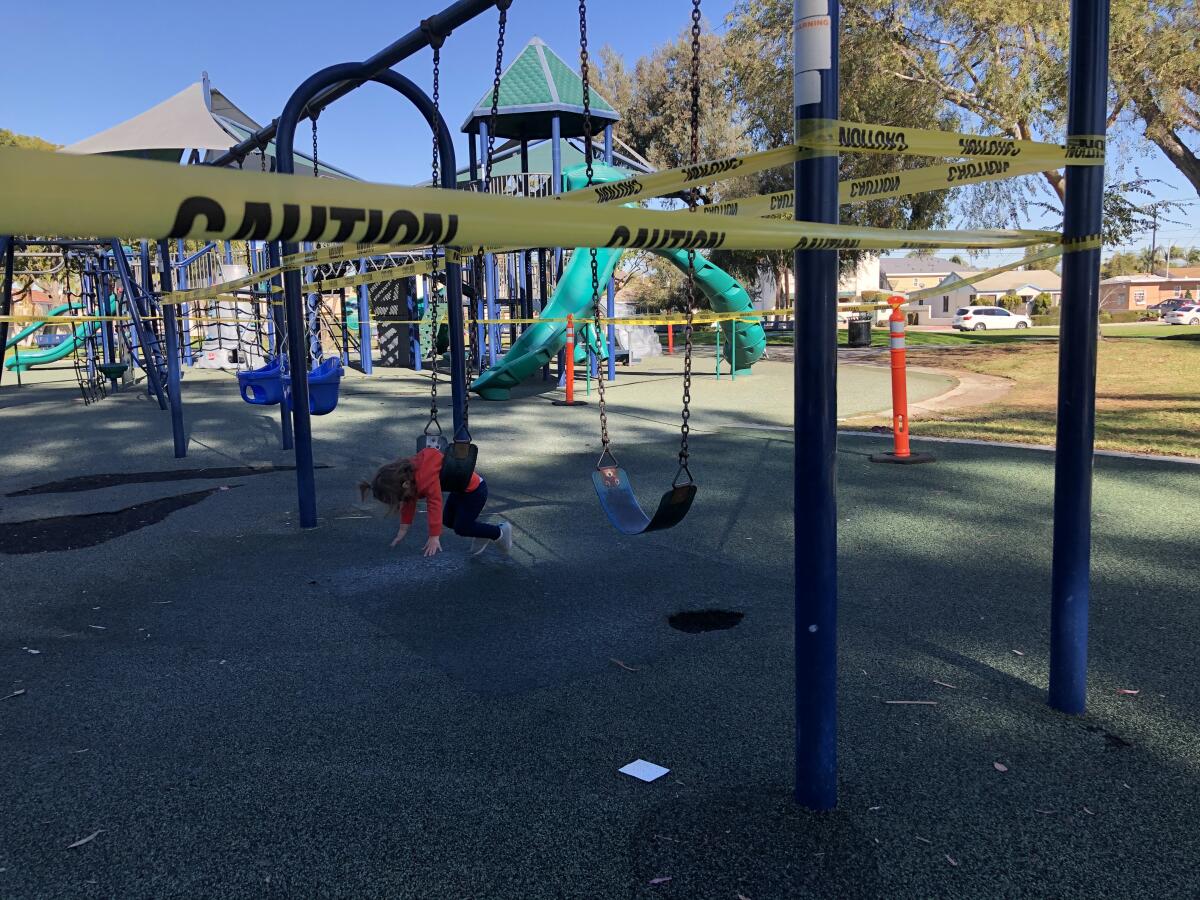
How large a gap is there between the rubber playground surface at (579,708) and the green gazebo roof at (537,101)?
13.8 meters

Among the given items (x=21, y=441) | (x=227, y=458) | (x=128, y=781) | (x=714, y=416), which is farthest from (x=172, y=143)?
(x=128, y=781)

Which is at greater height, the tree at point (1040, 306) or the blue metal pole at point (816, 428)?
the tree at point (1040, 306)

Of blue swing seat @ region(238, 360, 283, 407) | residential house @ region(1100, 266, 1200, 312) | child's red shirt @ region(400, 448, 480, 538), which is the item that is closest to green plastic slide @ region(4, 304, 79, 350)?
blue swing seat @ region(238, 360, 283, 407)

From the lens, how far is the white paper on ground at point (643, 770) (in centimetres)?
272

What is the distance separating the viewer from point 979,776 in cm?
268

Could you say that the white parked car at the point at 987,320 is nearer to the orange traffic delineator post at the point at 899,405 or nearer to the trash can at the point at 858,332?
the trash can at the point at 858,332

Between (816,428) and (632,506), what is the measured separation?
→ 189cm

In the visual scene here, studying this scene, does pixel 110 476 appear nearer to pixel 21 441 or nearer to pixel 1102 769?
pixel 21 441

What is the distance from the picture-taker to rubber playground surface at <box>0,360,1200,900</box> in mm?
2309

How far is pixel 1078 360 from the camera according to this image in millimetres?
2973

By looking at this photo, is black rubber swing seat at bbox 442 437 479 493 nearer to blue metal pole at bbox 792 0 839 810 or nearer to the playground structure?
the playground structure

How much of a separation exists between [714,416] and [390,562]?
7050mm

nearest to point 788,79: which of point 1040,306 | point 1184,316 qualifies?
point 1184,316

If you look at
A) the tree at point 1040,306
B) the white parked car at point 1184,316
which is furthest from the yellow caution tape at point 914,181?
the tree at point 1040,306
